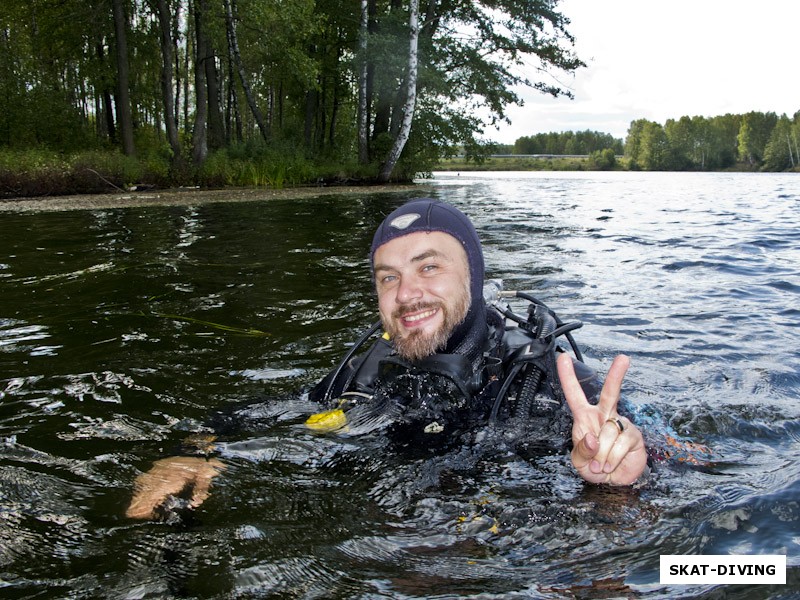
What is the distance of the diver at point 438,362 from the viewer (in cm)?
328

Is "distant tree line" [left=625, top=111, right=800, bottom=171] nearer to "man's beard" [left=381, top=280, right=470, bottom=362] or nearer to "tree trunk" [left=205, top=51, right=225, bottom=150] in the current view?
"tree trunk" [left=205, top=51, right=225, bottom=150]

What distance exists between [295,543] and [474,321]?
161cm

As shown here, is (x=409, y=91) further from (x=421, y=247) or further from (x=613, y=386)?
(x=613, y=386)

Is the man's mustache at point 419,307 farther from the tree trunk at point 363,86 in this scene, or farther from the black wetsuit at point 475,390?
the tree trunk at point 363,86

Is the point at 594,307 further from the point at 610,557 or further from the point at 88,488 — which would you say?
the point at 88,488

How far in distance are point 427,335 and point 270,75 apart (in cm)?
2857

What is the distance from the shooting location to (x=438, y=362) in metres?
3.40

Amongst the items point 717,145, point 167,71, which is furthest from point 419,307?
point 717,145

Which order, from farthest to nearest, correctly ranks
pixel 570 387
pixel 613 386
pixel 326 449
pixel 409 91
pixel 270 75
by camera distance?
pixel 270 75, pixel 409 91, pixel 326 449, pixel 570 387, pixel 613 386

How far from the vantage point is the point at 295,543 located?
258 cm

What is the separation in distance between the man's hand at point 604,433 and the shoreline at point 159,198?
50.5 feet

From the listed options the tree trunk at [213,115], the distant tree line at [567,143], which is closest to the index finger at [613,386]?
the tree trunk at [213,115]

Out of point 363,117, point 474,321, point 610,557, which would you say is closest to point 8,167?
point 363,117

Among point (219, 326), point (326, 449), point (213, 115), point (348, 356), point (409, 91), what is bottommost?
point (326, 449)
